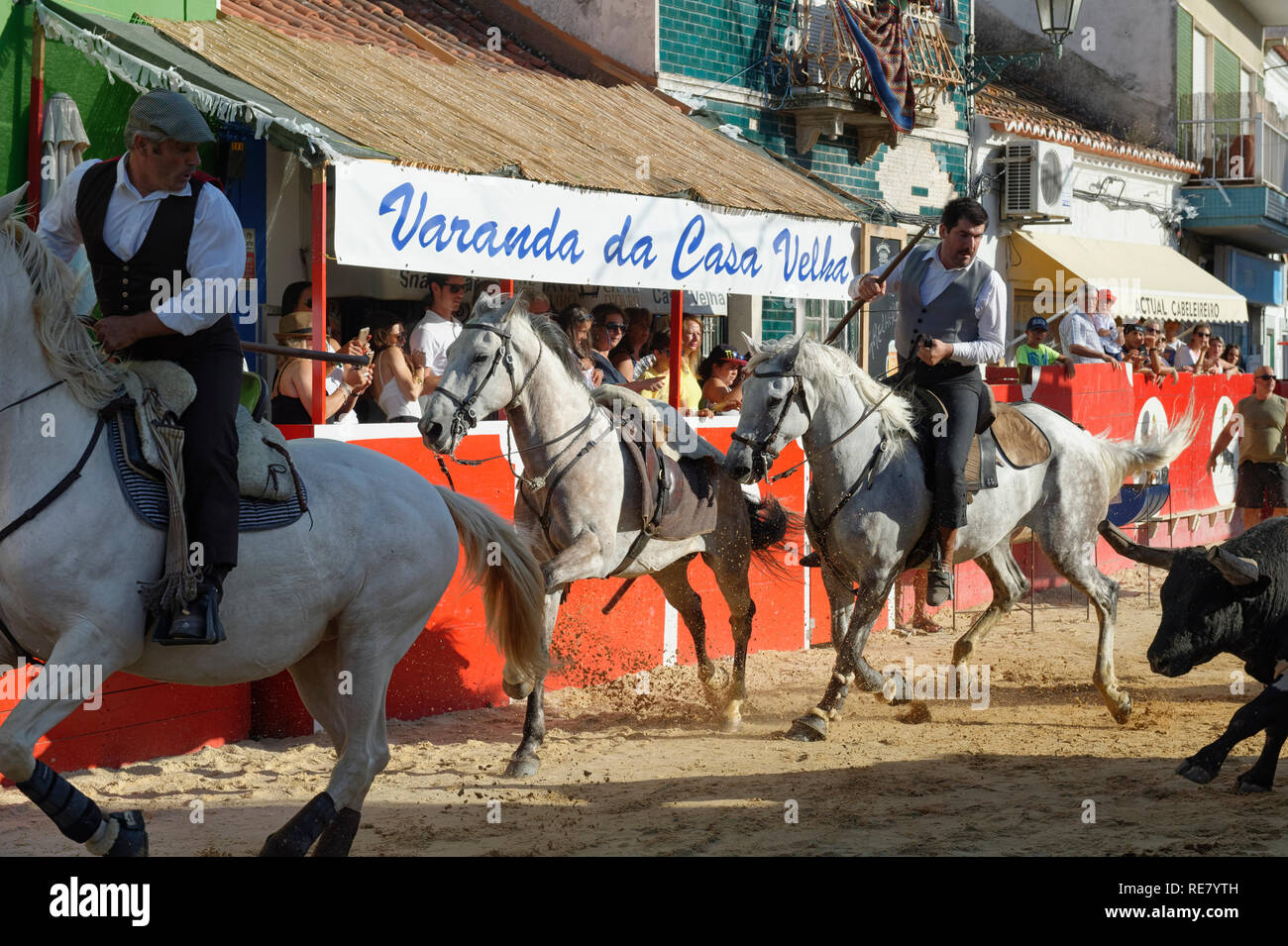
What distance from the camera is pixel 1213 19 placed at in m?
29.7

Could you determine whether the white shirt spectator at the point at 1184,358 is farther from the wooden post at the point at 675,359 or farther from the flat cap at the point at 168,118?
the flat cap at the point at 168,118

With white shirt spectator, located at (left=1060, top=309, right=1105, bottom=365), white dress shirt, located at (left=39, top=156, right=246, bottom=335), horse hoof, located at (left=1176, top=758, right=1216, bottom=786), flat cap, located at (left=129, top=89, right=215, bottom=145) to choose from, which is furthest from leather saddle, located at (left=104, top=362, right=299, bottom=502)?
white shirt spectator, located at (left=1060, top=309, right=1105, bottom=365)

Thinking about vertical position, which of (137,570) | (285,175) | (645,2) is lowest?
(137,570)

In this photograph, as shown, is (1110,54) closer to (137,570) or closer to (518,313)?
(518,313)

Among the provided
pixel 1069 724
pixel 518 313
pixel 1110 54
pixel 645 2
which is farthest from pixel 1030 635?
pixel 1110 54

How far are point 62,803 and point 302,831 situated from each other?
33.7 inches

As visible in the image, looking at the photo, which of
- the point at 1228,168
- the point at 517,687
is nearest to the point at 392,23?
the point at 517,687

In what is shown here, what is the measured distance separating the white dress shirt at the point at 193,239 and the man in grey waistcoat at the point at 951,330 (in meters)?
4.21

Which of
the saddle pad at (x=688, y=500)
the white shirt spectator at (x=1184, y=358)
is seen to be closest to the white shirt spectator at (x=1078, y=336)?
the white shirt spectator at (x=1184, y=358)

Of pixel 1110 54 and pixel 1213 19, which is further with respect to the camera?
pixel 1213 19

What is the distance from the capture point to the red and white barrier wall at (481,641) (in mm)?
7219

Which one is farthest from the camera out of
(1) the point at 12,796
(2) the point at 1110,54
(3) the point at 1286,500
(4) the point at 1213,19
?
(4) the point at 1213,19

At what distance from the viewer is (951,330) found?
837cm

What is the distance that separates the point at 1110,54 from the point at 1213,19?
3826 mm
